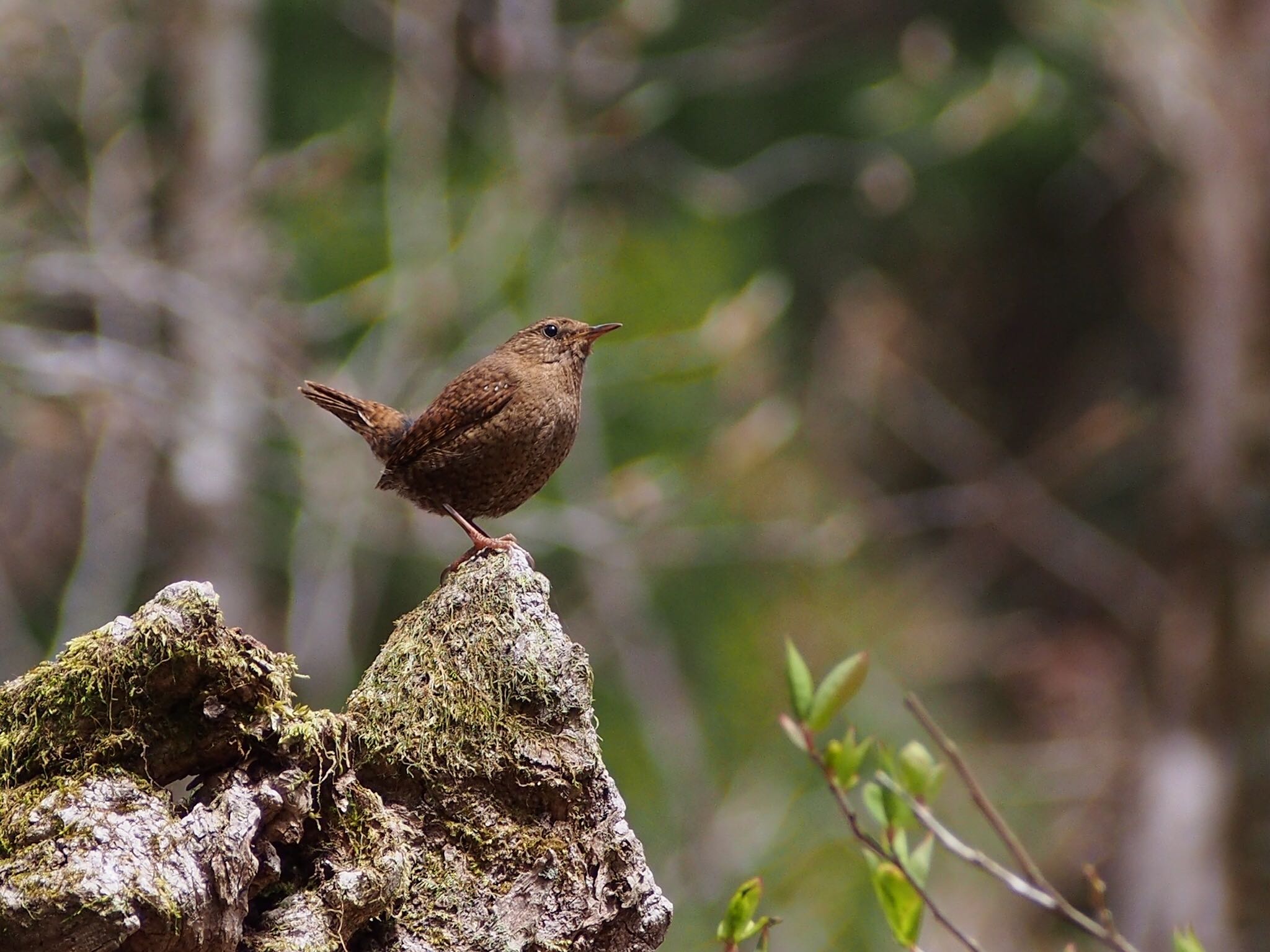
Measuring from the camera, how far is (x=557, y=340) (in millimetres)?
3459

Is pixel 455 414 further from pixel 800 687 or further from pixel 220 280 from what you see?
pixel 220 280

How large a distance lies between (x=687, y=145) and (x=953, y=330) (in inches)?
146

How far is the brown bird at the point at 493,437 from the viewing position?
10.2ft

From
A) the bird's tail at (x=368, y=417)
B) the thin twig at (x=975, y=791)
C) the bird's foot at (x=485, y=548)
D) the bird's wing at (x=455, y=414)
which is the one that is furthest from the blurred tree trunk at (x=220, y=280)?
the thin twig at (x=975, y=791)

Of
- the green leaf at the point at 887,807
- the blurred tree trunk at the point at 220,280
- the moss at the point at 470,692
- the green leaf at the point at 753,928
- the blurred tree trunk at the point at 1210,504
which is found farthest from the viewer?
the blurred tree trunk at the point at 1210,504

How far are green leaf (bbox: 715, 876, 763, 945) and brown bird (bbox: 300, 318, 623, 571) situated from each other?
106 cm

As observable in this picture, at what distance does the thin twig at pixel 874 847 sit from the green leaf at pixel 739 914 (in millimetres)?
195

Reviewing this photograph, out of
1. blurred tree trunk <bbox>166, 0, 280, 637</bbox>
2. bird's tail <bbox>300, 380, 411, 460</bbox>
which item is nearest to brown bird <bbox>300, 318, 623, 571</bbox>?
bird's tail <bbox>300, 380, 411, 460</bbox>

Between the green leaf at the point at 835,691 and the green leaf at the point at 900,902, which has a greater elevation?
the green leaf at the point at 835,691

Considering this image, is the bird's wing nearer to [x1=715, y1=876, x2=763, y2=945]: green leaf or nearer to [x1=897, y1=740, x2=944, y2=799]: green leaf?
[x1=897, y1=740, x2=944, y2=799]: green leaf

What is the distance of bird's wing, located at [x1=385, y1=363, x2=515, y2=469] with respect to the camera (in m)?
3.17

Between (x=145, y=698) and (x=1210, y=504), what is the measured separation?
8.22 meters

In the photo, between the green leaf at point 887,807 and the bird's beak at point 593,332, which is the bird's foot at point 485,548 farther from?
the bird's beak at point 593,332

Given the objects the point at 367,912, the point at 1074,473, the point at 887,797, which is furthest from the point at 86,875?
the point at 1074,473
